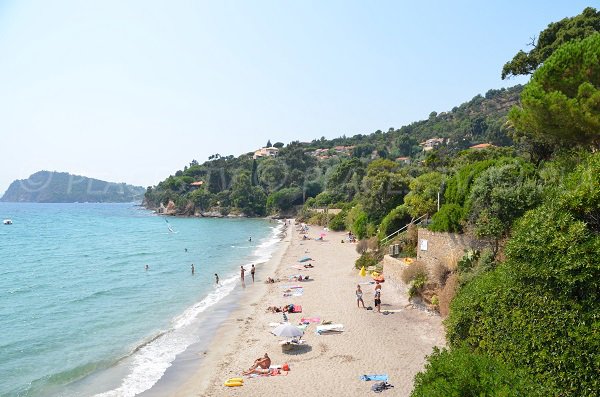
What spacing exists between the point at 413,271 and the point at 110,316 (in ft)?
48.6

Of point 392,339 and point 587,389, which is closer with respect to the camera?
point 587,389

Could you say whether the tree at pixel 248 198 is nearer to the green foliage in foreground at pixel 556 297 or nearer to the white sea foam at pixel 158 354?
the white sea foam at pixel 158 354

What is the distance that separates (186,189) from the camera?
421ft

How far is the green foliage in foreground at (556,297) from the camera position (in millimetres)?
8094

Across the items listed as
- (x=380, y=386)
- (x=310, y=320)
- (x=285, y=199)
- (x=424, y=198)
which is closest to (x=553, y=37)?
(x=424, y=198)

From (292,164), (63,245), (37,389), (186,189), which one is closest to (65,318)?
(37,389)

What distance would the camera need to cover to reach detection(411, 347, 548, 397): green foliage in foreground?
20.6ft

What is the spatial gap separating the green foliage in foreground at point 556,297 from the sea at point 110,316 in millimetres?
9778

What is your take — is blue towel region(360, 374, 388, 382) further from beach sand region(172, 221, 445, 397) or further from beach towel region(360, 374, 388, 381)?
beach sand region(172, 221, 445, 397)

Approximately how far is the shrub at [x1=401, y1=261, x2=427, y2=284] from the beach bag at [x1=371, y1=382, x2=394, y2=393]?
7186 mm

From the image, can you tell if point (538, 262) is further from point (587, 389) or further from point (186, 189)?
point (186, 189)

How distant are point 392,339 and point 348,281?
398 inches

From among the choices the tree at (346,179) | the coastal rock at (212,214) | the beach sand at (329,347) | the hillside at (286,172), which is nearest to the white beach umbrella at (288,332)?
the beach sand at (329,347)

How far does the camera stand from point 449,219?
1698 cm
